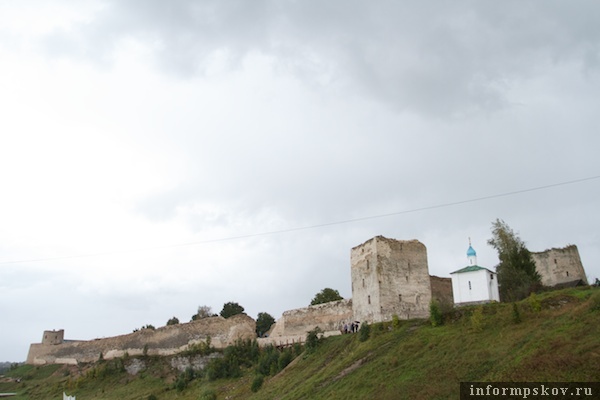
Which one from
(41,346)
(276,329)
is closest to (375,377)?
(276,329)

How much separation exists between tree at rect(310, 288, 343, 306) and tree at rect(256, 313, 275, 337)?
793 cm

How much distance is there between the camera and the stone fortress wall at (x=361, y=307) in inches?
1293

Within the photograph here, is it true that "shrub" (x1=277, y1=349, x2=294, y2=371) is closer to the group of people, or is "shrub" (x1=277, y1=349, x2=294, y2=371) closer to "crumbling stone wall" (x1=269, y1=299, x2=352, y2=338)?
the group of people

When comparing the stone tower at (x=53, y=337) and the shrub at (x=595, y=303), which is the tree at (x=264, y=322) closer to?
the stone tower at (x=53, y=337)

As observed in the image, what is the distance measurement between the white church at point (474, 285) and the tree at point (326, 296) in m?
18.4

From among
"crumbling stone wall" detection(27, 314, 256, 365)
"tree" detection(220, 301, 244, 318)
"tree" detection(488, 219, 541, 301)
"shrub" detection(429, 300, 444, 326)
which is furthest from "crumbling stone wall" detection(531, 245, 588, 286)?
"tree" detection(220, 301, 244, 318)

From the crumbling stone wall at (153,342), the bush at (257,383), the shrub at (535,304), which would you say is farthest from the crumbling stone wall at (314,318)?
the shrub at (535,304)

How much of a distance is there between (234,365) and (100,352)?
22.5 metres

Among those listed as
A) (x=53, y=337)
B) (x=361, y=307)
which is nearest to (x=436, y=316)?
(x=361, y=307)

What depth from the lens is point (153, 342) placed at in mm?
48562

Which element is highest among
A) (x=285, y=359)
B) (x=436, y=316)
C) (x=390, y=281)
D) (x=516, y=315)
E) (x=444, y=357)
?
(x=390, y=281)

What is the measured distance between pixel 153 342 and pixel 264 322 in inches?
578

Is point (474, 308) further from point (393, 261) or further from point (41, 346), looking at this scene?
point (41, 346)

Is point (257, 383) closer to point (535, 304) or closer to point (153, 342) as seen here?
point (535, 304)
